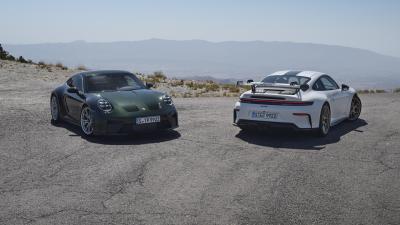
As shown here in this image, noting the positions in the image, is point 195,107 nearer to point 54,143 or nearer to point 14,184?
point 54,143

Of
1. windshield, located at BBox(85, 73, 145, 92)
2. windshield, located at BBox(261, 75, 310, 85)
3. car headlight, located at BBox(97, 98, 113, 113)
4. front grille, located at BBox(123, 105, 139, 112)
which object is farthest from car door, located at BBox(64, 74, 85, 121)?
windshield, located at BBox(261, 75, 310, 85)

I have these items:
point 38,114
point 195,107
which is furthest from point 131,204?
point 195,107

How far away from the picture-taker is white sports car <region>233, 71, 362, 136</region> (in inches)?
359

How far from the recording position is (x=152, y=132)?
32.7 ft

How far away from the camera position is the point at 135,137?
9539 mm

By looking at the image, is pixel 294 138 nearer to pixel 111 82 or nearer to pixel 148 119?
pixel 148 119

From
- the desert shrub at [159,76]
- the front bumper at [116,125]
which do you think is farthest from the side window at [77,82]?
the desert shrub at [159,76]

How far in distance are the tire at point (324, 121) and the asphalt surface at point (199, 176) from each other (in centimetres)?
22

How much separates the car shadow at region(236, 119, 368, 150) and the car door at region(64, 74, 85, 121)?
338cm

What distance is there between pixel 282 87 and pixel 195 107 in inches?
227

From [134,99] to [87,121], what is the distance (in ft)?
3.48

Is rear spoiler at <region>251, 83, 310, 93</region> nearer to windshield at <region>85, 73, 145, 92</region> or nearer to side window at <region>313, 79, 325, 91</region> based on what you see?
side window at <region>313, 79, 325, 91</region>

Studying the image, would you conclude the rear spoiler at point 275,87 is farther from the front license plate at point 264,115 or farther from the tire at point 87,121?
the tire at point 87,121

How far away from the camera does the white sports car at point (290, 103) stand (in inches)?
359
